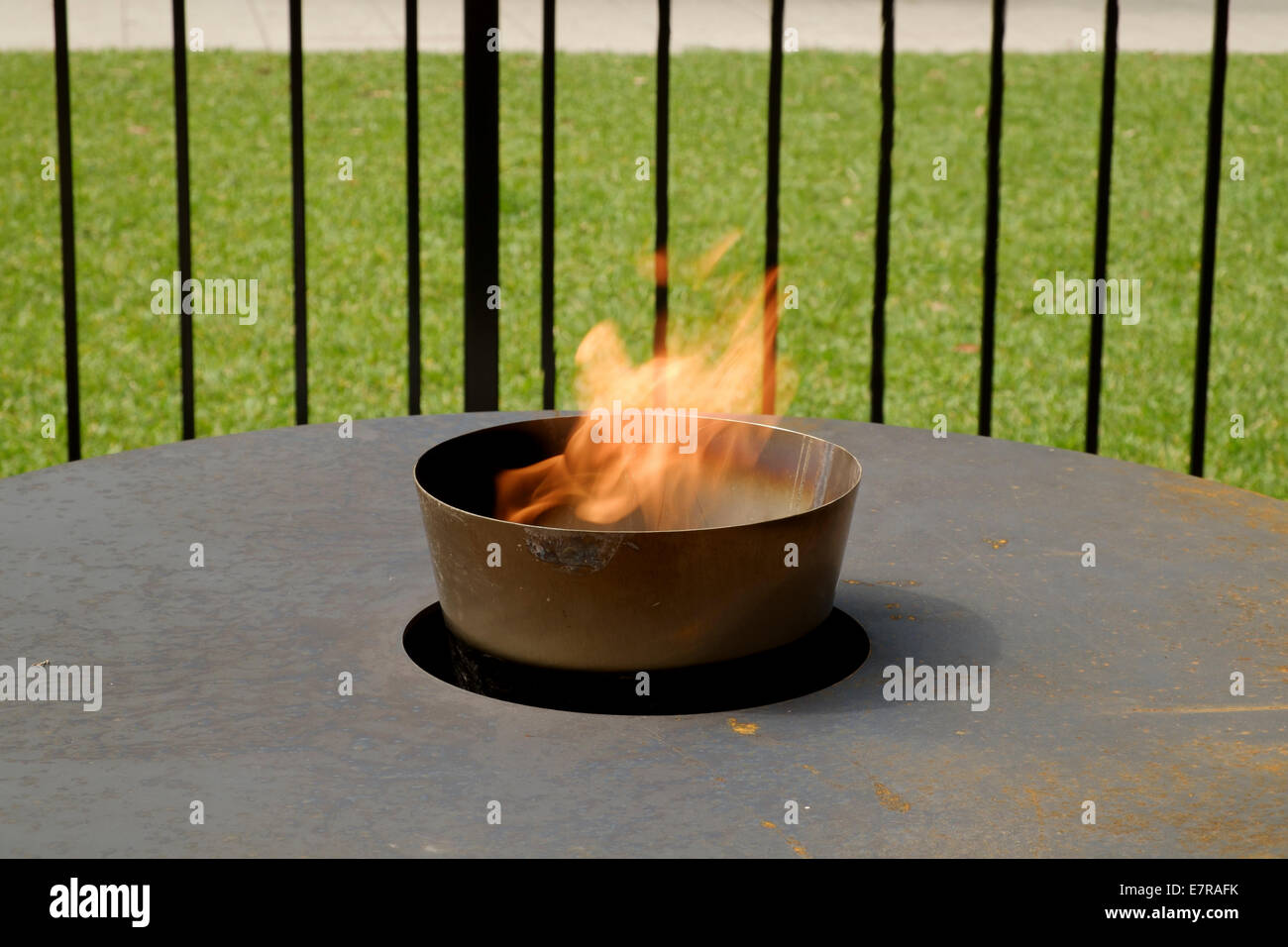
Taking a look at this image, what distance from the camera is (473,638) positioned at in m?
1.72

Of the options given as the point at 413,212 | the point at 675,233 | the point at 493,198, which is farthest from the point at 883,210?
the point at 675,233

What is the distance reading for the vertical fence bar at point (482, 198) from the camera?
9.52 feet

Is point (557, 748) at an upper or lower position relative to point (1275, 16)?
lower

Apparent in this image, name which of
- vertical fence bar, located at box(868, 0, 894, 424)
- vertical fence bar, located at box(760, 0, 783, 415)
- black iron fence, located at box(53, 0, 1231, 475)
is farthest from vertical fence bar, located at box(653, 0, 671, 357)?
vertical fence bar, located at box(868, 0, 894, 424)

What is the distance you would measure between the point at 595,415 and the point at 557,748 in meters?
0.55

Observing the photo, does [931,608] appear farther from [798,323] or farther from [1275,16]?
[1275,16]

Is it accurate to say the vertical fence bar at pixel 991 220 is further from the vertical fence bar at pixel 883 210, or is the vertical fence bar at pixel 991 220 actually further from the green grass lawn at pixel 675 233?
the green grass lawn at pixel 675 233

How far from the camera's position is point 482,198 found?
298cm

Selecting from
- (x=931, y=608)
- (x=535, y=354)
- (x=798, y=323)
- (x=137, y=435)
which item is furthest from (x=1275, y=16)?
(x=931, y=608)

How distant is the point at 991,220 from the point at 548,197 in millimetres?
875

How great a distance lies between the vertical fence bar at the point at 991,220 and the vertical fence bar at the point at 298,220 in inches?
50.9

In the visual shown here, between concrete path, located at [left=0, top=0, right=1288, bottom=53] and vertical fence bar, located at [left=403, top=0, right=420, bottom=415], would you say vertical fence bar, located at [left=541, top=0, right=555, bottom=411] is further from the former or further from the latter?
concrete path, located at [left=0, top=0, right=1288, bottom=53]

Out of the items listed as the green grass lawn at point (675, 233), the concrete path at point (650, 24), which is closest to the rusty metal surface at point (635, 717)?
the green grass lawn at point (675, 233)

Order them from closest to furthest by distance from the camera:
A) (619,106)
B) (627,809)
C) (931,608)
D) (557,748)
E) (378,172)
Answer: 1. (627,809)
2. (557,748)
3. (931,608)
4. (378,172)
5. (619,106)
